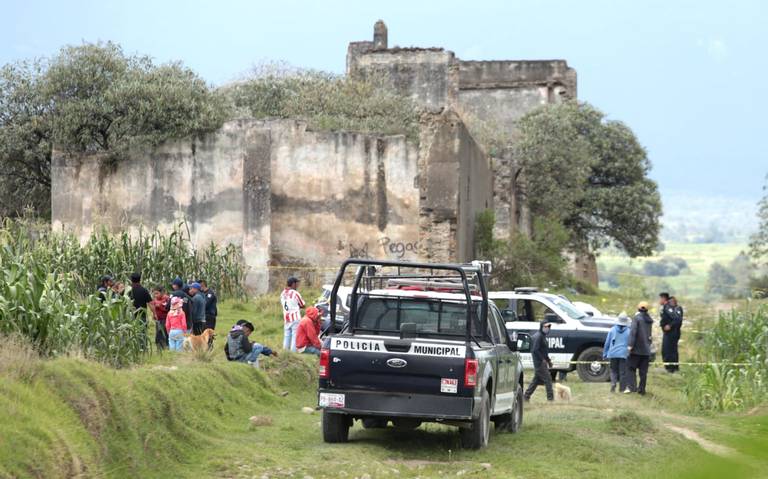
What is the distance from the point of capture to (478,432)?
13.4 meters

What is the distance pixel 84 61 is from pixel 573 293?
18.0 metres

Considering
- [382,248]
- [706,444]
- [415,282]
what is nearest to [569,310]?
[415,282]

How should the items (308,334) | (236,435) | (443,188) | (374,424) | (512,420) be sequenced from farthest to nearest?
1. (443,188)
2. (308,334)
3. (512,420)
4. (374,424)
5. (236,435)

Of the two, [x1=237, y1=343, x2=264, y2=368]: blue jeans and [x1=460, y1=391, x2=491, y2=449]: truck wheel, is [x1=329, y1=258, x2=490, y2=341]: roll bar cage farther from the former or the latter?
[x1=237, y1=343, x2=264, y2=368]: blue jeans

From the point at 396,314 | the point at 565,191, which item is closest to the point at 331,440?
the point at 396,314

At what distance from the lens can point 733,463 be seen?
103 inches

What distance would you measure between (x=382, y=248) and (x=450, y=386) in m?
23.8

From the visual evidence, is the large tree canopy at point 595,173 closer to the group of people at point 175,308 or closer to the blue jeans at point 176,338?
the group of people at point 175,308

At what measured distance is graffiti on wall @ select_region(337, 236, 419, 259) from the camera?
119 ft

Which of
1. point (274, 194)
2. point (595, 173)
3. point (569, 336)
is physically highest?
point (595, 173)

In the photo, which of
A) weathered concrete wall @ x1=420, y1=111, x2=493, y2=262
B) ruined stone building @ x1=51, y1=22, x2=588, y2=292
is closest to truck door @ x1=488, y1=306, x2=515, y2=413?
weathered concrete wall @ x1=420, y1=111, x2=493, y2=262

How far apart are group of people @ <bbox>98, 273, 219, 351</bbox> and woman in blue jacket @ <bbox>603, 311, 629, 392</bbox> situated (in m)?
7.17

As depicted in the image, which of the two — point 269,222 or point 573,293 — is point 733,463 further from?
point 573,293

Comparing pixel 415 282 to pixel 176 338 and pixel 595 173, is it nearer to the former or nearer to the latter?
pixel 176 338
